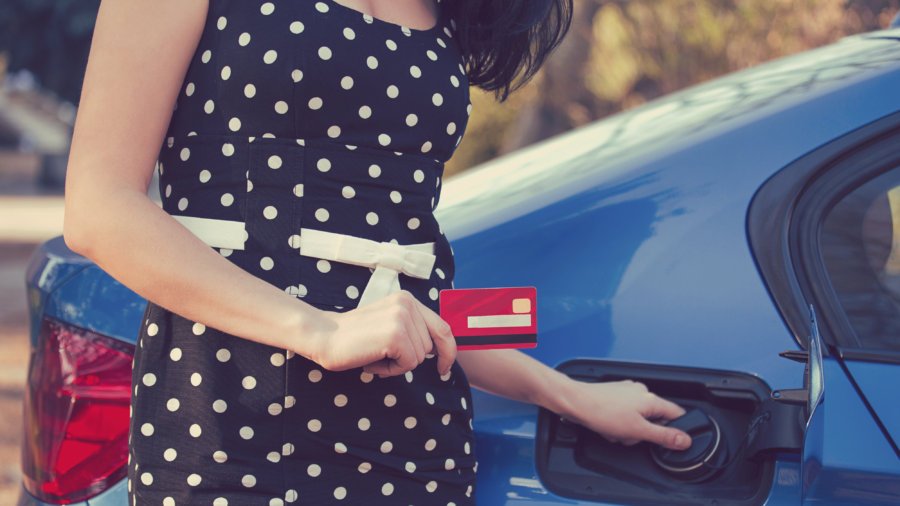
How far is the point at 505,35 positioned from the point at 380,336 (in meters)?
0.64

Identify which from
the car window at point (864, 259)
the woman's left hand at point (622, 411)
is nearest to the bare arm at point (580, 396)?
the woman's left hand at point (622, 411)

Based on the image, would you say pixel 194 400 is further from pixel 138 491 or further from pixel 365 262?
pixel 365 262

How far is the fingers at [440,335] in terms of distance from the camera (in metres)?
1.15

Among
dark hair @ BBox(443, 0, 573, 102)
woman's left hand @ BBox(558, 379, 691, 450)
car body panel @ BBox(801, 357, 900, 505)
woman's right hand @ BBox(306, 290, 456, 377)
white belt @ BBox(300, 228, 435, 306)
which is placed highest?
dark hair @ BBox(443, 0, 573, 102)

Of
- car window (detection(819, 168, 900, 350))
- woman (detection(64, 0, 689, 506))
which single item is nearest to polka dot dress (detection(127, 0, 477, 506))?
woman (detection(64, 0, 689, 506))

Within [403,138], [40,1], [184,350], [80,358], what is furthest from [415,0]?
[40,1]

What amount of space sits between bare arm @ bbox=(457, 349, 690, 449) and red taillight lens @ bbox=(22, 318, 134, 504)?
0.48 metres

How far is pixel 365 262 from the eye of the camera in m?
1.24

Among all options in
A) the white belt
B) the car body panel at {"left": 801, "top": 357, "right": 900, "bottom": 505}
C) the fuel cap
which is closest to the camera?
the white belt

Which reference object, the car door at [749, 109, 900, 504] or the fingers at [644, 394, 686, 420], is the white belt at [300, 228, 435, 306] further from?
the car door at [749, 109, 900, 504]

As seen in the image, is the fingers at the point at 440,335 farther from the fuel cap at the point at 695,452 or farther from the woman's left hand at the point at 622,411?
the fuel cap at the point at 695,452

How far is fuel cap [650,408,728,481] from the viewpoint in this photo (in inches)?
57.4

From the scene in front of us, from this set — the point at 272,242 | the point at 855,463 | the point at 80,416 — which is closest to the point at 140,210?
the point at 272,242

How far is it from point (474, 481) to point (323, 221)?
396 mm
